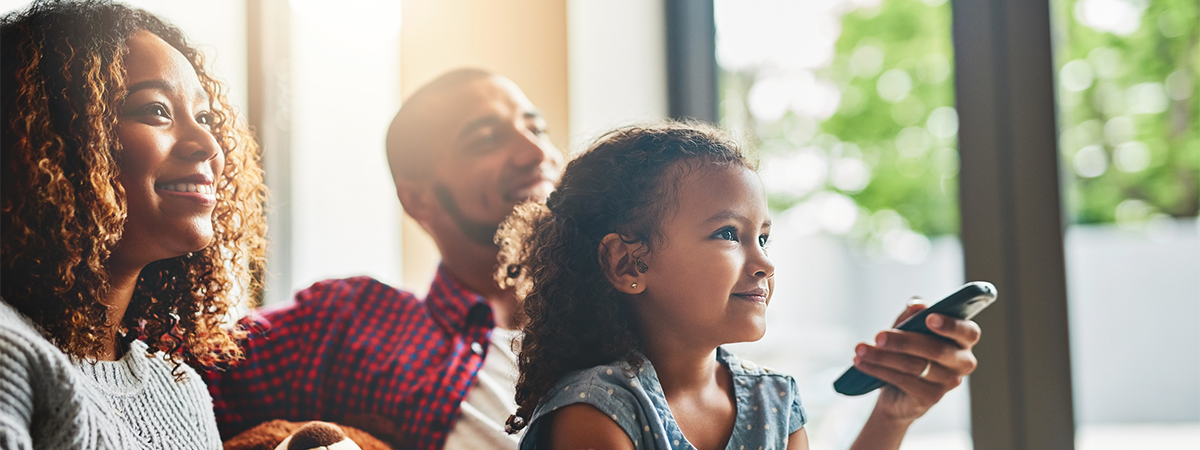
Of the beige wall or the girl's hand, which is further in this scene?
the beige wall

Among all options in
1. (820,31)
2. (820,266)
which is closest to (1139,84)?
(820,31)

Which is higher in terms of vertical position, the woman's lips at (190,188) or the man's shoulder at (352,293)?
the woman's lips at (190,188)

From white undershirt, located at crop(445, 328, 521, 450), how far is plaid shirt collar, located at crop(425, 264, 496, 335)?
0.04 m

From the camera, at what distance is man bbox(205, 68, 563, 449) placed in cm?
101

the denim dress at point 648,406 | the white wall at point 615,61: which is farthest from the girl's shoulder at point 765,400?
the white wall at point 615,61

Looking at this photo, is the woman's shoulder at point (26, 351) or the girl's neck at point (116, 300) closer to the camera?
the woman's shoulder at point (26, 351)

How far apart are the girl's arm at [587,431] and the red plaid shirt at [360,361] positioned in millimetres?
309

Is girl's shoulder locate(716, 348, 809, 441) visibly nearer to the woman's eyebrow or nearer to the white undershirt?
the white undershirt

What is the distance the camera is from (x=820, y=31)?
6.10 ft

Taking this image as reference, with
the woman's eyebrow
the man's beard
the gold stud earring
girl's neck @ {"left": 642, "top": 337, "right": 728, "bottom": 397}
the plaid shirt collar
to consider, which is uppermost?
the woman's eyebrow

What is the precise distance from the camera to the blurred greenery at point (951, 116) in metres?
1.46

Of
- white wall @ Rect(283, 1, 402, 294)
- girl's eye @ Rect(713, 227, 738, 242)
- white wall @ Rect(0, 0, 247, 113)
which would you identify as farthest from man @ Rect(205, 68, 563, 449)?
white wall @ Rect(283, 1, 402, 294)

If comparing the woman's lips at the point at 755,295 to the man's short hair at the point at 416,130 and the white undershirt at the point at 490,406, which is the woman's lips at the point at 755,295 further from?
the man's short hair at the point at 416,130

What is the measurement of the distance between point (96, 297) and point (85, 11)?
0.81 feet
